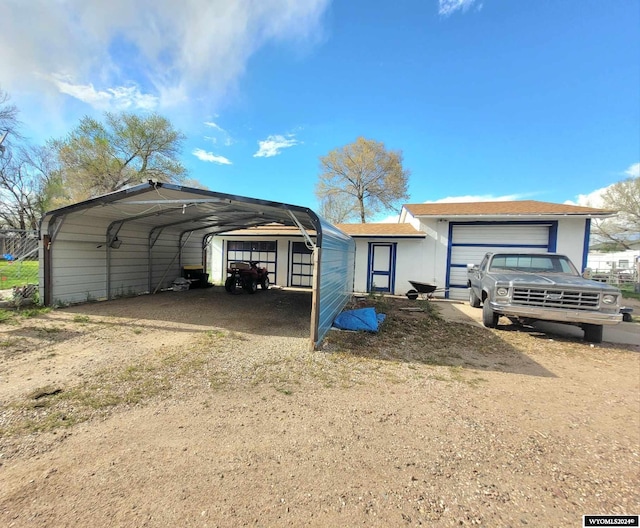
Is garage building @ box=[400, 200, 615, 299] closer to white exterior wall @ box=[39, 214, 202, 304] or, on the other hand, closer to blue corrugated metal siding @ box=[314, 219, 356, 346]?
blue corrugated metal siding @ box=[314, 219, 356, 346]

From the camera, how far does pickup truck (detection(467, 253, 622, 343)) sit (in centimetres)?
528

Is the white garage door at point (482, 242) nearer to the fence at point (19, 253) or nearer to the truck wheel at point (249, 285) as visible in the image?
the truck wheel at point (249, 285)

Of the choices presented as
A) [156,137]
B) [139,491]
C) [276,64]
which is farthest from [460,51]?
[156,137]

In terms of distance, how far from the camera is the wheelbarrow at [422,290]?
1046 cm

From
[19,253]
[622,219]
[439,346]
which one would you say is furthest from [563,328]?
[622,219]

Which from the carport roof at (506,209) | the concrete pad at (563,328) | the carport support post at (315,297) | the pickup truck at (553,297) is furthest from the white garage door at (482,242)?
the carport support post at (315,297)

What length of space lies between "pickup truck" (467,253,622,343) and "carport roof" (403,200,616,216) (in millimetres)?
4304

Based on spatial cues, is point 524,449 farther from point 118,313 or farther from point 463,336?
point 118,313

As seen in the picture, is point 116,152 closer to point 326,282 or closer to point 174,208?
point 174,208

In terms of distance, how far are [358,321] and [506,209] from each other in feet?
29.3

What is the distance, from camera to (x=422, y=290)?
10680 mm

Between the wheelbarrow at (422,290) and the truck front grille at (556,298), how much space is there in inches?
184

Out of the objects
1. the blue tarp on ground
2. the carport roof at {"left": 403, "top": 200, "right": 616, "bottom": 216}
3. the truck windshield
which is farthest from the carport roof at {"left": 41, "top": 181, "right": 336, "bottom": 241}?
the carport roof at {"left": 403, "top": 200, "right": 616, "bottom": 216}

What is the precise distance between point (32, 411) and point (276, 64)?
12174 millimetres
